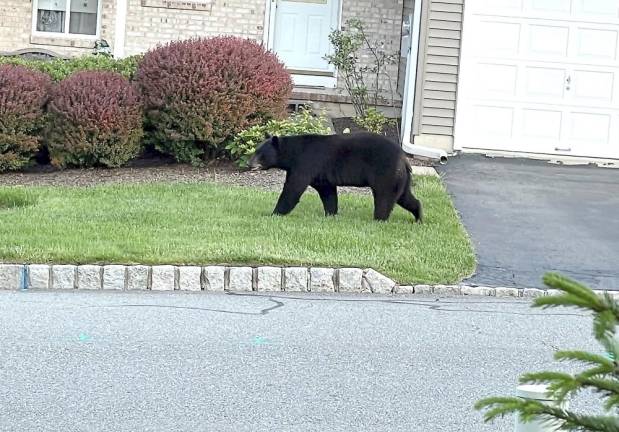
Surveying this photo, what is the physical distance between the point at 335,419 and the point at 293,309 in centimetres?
290

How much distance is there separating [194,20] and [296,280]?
1121 centimetres

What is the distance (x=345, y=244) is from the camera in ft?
34.2

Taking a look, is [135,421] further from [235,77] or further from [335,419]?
[235,77]

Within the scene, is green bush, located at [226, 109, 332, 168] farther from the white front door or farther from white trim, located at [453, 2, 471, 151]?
the white front door

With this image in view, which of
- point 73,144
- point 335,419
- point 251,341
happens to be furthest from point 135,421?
point 73,144

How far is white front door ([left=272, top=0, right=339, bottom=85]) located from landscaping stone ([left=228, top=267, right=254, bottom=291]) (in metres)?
10.9

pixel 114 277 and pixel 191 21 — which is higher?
pixel 191 21

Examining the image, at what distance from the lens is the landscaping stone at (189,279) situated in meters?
9.53

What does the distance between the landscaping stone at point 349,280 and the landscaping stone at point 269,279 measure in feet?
1.68

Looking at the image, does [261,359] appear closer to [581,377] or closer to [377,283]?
[377,283]

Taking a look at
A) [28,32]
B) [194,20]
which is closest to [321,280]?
[194,20]

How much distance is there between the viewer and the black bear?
1136 cm

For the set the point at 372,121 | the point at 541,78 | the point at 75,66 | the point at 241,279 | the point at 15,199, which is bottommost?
the point at 241,279

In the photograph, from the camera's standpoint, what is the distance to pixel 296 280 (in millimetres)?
9586
